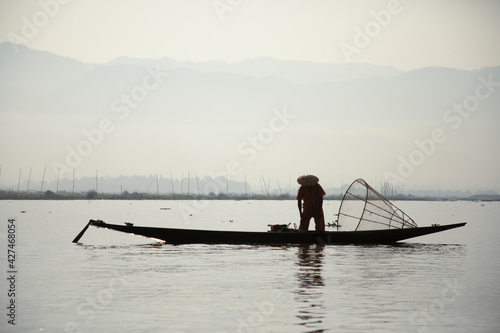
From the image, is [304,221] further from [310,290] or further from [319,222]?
[310,290]

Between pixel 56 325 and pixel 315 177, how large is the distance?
14434mm

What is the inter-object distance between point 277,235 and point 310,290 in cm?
964

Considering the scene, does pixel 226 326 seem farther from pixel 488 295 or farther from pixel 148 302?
pixel 488 295

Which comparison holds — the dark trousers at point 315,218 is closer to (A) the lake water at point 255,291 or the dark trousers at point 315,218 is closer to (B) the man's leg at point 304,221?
(B) the man's leg at point 304,221

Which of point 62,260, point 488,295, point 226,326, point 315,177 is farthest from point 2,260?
point 488,295

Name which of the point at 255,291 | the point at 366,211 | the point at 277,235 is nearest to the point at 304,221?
the point at 277,235

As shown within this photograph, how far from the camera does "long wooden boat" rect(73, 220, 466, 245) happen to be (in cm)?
2528

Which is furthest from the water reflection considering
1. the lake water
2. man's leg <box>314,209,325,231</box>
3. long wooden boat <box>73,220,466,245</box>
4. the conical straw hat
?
the conical straw hat

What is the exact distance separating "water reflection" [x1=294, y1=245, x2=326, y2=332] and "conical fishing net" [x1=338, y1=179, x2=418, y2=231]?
10.6ft

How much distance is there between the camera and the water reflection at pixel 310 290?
12.3 meters

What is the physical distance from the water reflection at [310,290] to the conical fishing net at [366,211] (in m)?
3.24

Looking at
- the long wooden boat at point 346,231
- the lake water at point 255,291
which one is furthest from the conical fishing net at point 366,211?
the lake water at point 255,291

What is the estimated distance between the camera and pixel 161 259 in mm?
22672

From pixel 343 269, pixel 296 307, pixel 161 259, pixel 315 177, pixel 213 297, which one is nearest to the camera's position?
pixel 296 307
